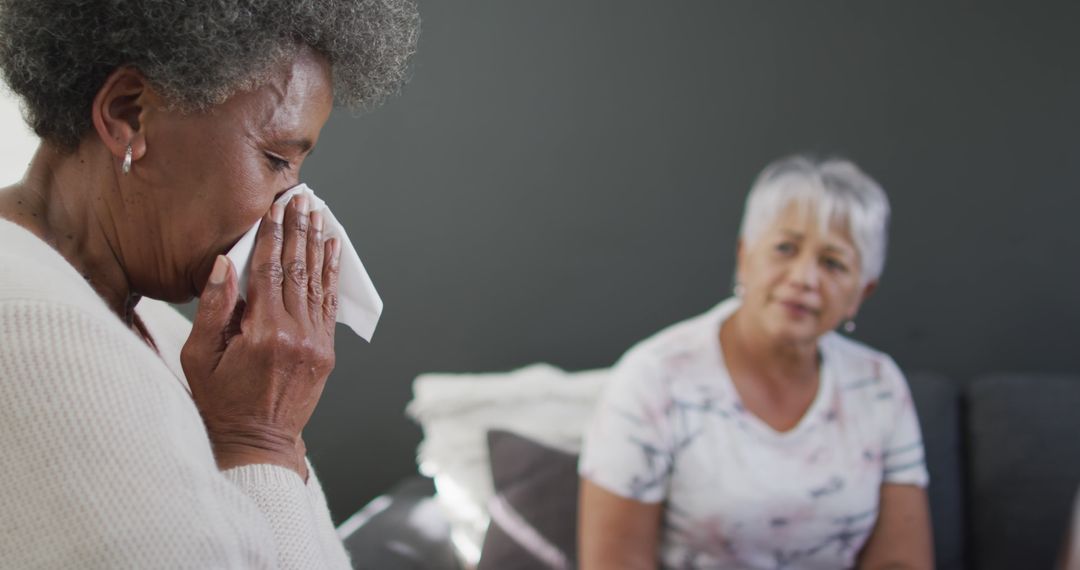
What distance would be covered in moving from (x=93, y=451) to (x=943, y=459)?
1.89m

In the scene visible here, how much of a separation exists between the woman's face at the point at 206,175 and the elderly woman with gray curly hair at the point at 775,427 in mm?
949

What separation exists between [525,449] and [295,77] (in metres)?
1.22

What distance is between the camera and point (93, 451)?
557mm

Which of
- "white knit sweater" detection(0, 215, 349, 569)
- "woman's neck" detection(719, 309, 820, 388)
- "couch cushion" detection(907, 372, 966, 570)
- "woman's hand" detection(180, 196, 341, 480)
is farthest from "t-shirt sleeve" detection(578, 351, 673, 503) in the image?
"white knit sweater" detection(0, 215, 349, 569)

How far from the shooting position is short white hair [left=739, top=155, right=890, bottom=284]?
1.77m

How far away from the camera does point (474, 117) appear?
6.64ft

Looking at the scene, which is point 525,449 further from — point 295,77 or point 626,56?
point 295,77

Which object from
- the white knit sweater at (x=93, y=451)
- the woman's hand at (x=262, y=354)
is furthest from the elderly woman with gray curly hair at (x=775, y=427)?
the white knit sweater at (x=93, y=451)

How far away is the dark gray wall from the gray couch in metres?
0.23

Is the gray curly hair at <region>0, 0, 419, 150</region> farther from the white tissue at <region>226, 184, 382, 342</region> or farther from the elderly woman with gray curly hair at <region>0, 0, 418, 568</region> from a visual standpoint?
the white tissue at <region>226, 184, 382, 342</region>

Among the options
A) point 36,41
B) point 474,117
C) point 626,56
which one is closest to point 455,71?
point 474,117

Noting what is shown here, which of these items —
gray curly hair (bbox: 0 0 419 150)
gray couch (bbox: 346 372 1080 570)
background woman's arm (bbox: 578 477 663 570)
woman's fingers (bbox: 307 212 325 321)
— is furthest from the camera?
gray couch (bbox: 346 372 1080 570)

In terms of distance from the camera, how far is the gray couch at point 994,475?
6.41 ft

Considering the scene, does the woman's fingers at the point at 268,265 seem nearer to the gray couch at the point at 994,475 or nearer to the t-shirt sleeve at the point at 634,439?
the t-shirt sleeve at the point at 634,439
